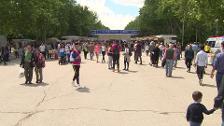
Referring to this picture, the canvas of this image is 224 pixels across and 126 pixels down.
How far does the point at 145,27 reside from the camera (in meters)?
122

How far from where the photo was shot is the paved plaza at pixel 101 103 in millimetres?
10641

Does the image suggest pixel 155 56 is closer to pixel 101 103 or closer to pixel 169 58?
pixel 169 58

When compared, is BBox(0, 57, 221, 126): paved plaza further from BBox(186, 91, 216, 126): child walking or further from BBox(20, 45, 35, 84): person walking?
BBox(186, 91, 216, 126): child walking

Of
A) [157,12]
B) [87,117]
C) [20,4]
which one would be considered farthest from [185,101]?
[157,12]

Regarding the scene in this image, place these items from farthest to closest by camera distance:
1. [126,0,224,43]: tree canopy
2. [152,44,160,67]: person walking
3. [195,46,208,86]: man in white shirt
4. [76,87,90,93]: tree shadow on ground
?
[126,0,224,43]: tree canopy, [152,44,160,67]: person walking, [195,46,208,86]: man in white shirt, [76,87,90,93]: tree shadow on ground

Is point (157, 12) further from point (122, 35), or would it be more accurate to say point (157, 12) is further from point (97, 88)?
point (97, 88)

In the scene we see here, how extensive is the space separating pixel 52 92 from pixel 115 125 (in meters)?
6.36

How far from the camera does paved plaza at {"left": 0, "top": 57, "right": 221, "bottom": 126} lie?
1064 cm

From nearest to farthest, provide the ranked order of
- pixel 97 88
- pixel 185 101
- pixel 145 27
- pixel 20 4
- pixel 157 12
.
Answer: pixel 185 101, pixel 97 88, pixel 20 4, pixel 157 12, pixel 145 27

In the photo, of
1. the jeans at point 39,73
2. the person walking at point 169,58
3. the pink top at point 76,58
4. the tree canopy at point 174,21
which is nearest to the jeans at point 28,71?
the jeans at point 39,73

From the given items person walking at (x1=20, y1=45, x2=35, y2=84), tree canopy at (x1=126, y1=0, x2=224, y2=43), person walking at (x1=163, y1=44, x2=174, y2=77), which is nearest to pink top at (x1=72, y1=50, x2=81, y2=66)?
person walking at (x1=20, y1=45, x2=35, y2=84)

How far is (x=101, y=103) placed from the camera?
13.4m

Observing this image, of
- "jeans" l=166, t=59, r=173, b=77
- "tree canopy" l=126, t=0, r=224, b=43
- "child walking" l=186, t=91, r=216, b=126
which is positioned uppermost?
"tree canopy" l=126, t=0, r=224, b=43

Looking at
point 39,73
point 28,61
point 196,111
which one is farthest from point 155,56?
point 196,111
